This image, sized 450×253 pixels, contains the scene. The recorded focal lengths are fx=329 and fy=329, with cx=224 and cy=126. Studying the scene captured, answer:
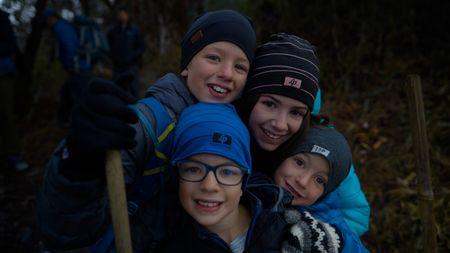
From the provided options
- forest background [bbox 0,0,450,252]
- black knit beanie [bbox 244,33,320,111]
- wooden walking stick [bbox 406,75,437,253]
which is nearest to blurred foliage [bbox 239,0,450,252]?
forest background [bbox 0,0,450,252]

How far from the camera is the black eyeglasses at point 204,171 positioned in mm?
1337

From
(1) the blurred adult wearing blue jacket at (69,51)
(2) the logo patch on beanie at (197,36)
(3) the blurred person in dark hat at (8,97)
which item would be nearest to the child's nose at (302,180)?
(2) the logo patch on beanie at (197,36)

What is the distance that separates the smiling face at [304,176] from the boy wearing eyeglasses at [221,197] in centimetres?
21

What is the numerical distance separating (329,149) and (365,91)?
4707 millimetres

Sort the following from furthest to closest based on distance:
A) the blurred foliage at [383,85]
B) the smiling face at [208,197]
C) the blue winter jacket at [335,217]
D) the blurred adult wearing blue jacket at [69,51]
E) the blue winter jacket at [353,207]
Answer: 1. the blurred adult wearing blue jacket at [69,51]
2. the blurred foliage at [383,85]
3. the blue winter jacket at [353,207]
4. the blue winter jacket at [335,217]
5. the smiling face at [208,197]

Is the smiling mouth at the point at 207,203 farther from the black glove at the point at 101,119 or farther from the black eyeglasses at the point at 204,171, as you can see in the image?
the black glove at the point at 101,119

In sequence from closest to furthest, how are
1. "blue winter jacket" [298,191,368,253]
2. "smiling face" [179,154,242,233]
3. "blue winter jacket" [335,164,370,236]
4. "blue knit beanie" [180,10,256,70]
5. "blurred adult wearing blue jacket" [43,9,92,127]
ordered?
"smiling face" [179,154,242,233]
"blue winter jacket" [298,191,368,253]
"blue knit beanie" [180,10,256,70]
"blue winter jacket" [335,164,370,236]
"blurred adult wearing blue jacket" [43,9,92,127]

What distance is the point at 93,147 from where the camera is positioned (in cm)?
102

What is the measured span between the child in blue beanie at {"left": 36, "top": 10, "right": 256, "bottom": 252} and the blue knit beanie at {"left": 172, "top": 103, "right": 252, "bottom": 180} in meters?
0.08

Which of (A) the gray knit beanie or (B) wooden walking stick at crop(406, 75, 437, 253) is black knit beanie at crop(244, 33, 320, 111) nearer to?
(B) wooden walking stick at crop(406, 75, 437, 253)

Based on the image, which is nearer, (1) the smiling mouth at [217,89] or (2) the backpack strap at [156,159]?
(2) the backpack strap at [156,159]

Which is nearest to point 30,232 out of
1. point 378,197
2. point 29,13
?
point 378,197

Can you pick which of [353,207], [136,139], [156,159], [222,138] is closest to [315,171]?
[353,207]

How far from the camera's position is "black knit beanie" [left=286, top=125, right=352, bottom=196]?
1771 mm
